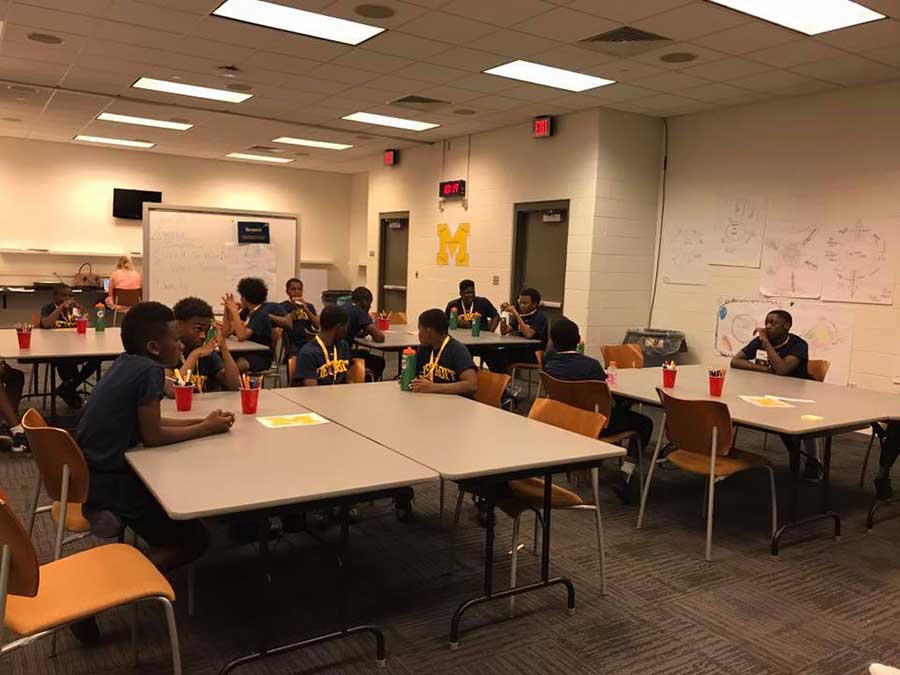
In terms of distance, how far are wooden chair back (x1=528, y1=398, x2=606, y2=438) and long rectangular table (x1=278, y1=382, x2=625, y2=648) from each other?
114 mm

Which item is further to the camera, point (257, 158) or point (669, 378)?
point (257, 158)

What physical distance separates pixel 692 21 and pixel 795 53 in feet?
3.66

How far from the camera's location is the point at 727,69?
226 inches

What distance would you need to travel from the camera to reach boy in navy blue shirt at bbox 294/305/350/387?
4059mm

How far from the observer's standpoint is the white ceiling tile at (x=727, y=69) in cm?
554

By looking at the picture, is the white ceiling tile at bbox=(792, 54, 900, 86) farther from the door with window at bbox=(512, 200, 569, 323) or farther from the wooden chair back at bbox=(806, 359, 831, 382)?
the door with window at bbox=(512, 200, 569, 323)

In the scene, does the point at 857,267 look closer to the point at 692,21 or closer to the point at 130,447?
the point at 692,21

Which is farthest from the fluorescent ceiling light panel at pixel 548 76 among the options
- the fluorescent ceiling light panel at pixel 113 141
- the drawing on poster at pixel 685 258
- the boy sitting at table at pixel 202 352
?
the fluorescent ceiling light panel at pixel 113 141

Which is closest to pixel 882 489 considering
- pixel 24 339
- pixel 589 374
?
pixel 589 374

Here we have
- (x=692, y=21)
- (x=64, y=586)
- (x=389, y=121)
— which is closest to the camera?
(x=64, y=586)

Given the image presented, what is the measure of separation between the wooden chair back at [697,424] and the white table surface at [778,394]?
4.8 inches

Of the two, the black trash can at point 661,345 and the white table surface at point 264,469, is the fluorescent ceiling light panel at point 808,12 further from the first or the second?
the white table surface at point 264,469

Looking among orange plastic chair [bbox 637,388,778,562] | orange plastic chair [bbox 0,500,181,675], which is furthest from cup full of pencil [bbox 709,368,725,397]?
orange plastic chair [bbox 0,500,181,675]

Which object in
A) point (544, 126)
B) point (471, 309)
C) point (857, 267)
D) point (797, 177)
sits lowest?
point (471, 309)
